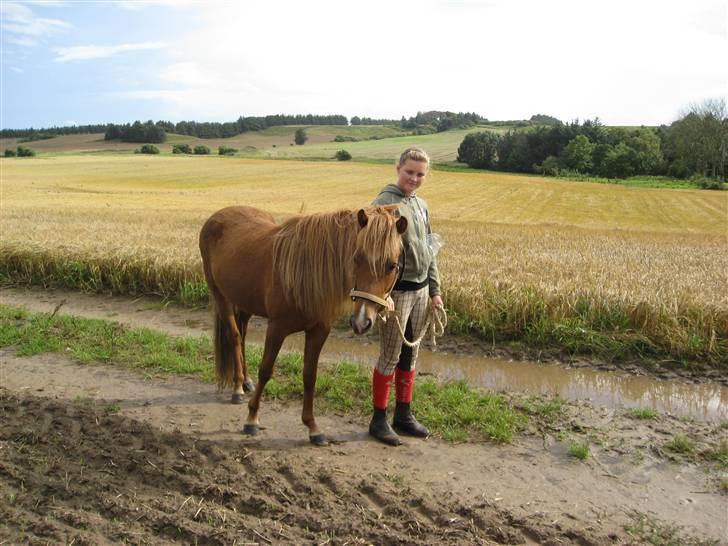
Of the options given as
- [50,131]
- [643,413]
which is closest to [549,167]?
[643,413]

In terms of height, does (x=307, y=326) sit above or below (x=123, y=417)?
above

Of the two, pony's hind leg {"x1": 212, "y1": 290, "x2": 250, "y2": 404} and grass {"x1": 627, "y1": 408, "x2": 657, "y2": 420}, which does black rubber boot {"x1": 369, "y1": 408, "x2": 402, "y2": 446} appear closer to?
pony's hind leg {"x1": 212, "y1": 290, "x2": 250, "y2": 404}

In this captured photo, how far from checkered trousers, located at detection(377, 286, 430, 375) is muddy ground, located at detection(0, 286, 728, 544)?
74 centimetres

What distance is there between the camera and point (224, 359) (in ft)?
19.3

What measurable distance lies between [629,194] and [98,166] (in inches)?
1799

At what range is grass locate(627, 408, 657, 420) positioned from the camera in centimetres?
542

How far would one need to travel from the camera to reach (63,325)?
314 inches

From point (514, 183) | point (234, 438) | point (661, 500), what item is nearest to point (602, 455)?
point (661, 500)

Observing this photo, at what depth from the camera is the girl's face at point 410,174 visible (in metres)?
4.43

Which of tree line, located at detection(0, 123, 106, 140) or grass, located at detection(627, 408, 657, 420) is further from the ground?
tree line, located at detection(0, 123, 106, 140)

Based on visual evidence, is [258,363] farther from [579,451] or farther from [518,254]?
[518,254]

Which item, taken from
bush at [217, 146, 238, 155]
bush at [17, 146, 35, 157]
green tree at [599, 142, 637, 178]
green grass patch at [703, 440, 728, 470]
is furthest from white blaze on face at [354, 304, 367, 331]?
bush at [17, 146, 35, 157]

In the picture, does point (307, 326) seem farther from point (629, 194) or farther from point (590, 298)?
point (629, 194)

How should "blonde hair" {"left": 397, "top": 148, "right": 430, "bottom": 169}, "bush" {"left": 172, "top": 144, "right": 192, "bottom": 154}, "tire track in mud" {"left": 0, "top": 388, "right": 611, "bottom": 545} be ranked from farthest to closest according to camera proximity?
"bush" {"left": 172, "top": 144, "right": 192, "bottom": 154}
"blonde hair" {"left": 397, "top": 148, "right": 430, "bottom": 169}
"tire track in mud" {"left": 0, "top": 388, "right": 611, "bottom": 545}
